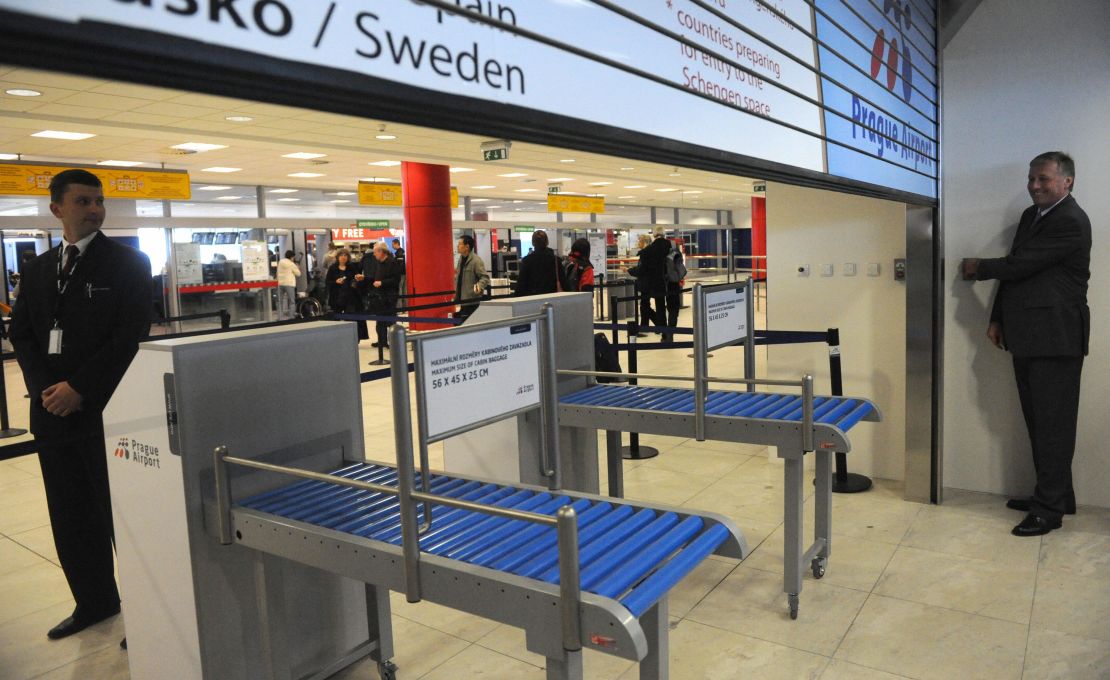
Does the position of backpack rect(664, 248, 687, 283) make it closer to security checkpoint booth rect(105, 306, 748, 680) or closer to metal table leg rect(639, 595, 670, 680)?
security checkpoint booth rect(105, 306, 748, 680)

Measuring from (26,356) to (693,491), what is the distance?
3.45 m

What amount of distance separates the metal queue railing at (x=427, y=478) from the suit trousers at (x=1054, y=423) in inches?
115

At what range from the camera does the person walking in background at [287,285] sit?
46.8 ft

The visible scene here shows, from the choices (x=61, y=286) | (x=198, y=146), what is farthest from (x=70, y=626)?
(x=198, y=146)

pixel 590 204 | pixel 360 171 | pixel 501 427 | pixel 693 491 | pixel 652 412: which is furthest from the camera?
pixel 590 204

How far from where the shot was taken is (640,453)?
5668 mm

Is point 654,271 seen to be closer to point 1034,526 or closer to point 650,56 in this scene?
point 1034,526

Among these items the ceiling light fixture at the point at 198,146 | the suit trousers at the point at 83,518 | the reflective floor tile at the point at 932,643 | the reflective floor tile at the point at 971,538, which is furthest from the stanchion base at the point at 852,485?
the ceiling light fixture at the point at 198,146

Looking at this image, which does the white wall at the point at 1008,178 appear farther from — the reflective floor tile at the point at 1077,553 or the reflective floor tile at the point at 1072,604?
the reflective floor tile at the point at 1072,604

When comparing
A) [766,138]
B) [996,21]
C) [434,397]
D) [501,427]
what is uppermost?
[996,21]

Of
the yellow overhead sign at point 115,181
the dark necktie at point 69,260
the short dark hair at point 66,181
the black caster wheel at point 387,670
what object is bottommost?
the black caster wheel at point 387,670

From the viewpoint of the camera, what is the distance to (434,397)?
1898 mm

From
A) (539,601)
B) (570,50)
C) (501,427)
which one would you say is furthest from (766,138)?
(501,427)

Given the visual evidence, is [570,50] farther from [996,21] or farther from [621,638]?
[996,21]
